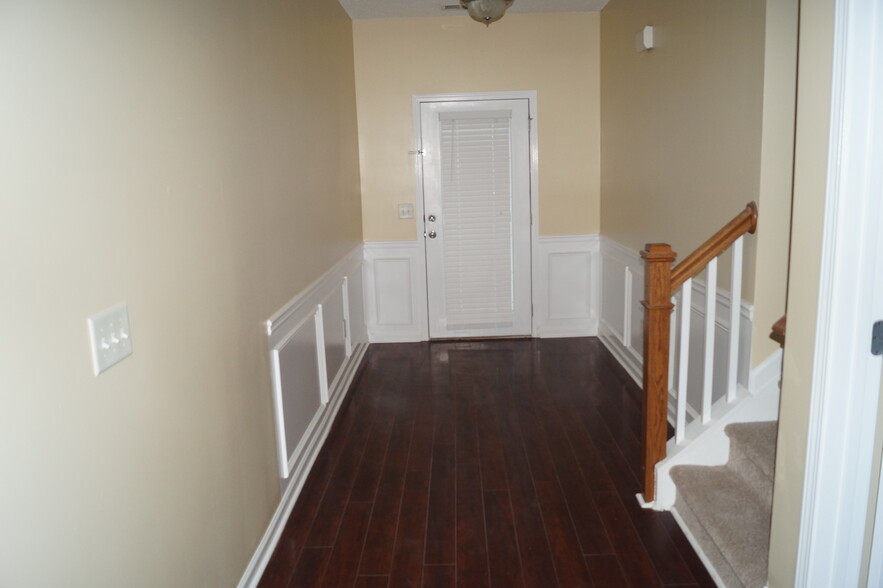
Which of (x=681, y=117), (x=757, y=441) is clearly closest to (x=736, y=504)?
(x=757, y=441)

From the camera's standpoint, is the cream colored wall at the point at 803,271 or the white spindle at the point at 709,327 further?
the white spindle at the point at 709,327

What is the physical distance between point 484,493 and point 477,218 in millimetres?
2857

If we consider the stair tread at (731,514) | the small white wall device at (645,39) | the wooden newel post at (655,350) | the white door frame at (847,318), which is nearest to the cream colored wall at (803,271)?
the white door frame at (847,318)

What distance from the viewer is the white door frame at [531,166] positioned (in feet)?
17.1

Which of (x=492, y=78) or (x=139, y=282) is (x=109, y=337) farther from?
(x=492, y=78)

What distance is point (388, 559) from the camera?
97.5 inches

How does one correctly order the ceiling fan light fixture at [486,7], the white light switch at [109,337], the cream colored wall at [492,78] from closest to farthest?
the white light switch at [109,337] → the ceiling fan light fixture at [486,7] → the cream colored wall at [492,78]

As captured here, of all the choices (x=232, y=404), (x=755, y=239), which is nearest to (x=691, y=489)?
(x=755, y=239)

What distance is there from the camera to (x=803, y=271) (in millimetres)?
1601

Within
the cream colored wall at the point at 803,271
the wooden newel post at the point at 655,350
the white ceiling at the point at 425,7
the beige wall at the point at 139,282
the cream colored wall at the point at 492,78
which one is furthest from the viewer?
the cream colored wall at the point at 492,78

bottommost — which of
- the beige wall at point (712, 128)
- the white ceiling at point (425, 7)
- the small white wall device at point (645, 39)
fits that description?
the beige wall at point (712, 128)

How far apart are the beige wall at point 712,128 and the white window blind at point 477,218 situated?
111 cm

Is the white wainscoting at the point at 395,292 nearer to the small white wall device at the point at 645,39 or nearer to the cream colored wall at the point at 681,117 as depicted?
the cream colored wall at the point at 681,117

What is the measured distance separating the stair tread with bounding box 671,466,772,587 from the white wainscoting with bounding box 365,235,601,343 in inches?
114
